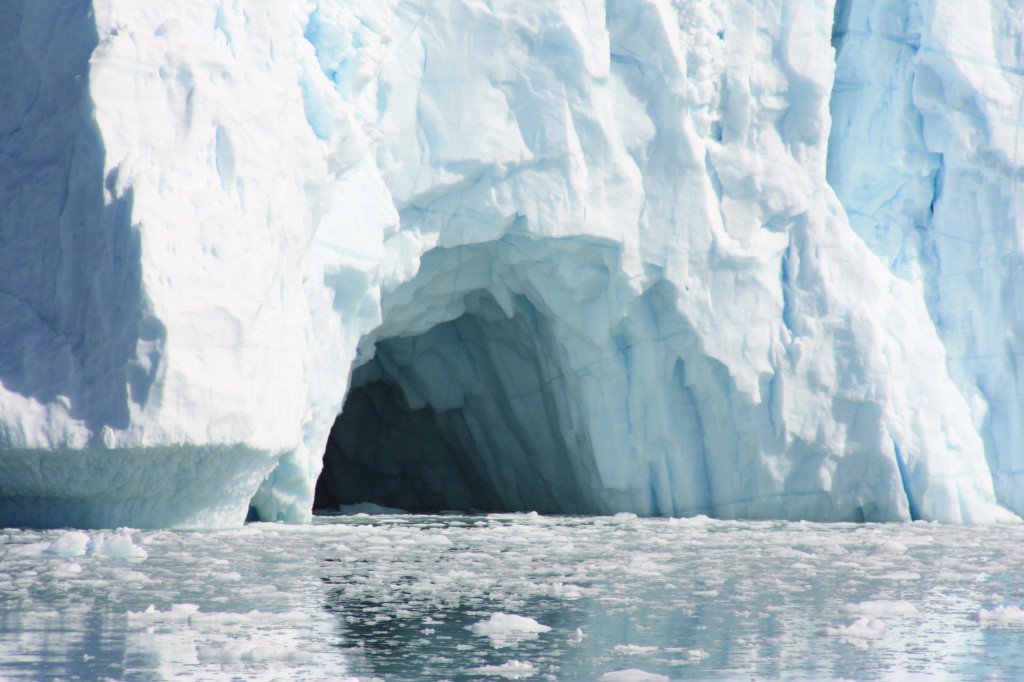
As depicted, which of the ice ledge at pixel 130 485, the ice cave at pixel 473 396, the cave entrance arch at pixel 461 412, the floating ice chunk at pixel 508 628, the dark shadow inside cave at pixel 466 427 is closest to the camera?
the floating ice chunk at pixel 508 628

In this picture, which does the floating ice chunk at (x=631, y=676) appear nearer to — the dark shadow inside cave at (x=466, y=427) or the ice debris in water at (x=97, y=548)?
the ice debris in water at (x=97, y=548)

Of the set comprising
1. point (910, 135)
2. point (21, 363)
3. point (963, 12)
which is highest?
point (963, 12)

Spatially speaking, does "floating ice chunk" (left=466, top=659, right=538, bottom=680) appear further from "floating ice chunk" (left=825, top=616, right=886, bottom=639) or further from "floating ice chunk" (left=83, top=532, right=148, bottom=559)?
"floating ice chunk" (left=83, top=532, right=148, bottom=559)

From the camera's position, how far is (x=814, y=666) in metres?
3.60

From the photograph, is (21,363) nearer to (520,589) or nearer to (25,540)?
(25,540)

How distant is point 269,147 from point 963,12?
264 inches

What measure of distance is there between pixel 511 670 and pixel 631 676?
1.12 ft

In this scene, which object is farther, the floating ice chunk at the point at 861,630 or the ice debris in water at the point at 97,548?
the ice debris in water at the point at 97,548

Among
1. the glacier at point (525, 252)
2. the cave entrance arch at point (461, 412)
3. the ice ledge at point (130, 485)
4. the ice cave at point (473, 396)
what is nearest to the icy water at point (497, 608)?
the ice ledge at point (130, 485)

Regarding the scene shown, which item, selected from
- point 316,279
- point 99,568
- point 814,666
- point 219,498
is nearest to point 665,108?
point 316,279

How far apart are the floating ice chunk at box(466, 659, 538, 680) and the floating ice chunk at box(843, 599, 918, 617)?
1.73 metres

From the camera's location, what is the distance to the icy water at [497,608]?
11.7ft

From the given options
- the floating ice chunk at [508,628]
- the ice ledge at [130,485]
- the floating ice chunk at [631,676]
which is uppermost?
the ice ledge at [130,485]

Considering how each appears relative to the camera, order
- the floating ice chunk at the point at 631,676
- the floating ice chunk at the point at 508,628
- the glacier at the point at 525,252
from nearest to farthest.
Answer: the floating ice chunk at the point at 631,676 < the floating ice chunk at the point at 508,628 < the glacier at the point at 525,252
